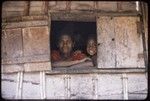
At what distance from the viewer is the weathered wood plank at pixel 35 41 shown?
3.94m

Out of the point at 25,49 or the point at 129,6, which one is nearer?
the point at 25,49

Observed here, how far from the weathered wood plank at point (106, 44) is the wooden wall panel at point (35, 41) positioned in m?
0.42

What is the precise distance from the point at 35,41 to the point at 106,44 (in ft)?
1.88

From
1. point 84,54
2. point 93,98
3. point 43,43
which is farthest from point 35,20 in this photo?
point 93,98

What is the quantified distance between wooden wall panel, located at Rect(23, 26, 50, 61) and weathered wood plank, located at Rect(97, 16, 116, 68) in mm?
425

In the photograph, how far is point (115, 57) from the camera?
13.2 feet

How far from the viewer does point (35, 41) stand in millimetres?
3941

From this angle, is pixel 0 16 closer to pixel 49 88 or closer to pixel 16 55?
pixel 16 55

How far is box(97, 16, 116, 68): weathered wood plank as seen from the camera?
13.2 ft

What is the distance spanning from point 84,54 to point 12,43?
0.59 m

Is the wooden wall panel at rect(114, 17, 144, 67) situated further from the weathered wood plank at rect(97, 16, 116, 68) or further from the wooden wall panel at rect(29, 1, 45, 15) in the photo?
the wooden wall panel at rect(29, 1, 45, 15)

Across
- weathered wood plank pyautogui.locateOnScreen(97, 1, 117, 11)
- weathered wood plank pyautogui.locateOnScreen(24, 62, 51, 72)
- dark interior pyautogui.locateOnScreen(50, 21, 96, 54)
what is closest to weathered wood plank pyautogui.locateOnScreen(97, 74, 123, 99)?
dark interior pyautogui.locateOnScreen(50, 21, 96, 54)

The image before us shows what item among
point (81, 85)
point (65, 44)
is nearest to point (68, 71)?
point (81, 85)

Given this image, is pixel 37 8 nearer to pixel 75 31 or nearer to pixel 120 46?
pixel 75 31
